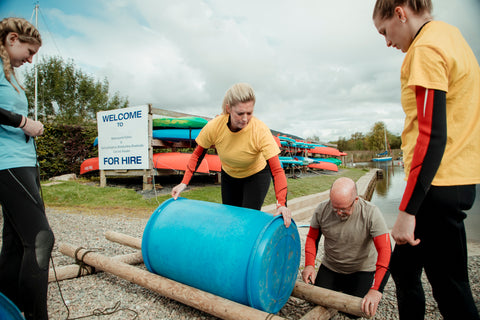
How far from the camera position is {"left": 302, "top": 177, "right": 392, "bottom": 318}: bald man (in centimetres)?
217

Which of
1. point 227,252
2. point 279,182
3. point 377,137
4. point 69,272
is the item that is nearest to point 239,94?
point 279,182

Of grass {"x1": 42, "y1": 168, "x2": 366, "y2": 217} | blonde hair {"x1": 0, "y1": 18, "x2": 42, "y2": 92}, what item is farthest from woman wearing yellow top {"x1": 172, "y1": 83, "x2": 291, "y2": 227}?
grass {"x1": 42, "y1": 168, "x2": 366, "y2": 217}

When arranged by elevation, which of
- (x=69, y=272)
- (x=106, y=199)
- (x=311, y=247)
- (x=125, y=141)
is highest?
(x=125, y=141)

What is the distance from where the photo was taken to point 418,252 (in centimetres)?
143

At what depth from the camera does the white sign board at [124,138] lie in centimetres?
771

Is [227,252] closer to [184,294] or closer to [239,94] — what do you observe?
[184,294]

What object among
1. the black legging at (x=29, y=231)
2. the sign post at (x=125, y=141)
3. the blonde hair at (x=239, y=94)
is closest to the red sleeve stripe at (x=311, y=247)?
the blonde hair at (x=239, y=94)

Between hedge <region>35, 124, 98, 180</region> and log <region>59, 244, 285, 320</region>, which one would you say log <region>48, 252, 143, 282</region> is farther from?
hedge <region>35, 124, 98, 180</region>

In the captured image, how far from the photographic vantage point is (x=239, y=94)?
2.28m

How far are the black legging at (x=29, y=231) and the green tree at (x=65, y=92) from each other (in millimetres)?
21142

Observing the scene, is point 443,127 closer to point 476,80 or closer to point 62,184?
point 476,80

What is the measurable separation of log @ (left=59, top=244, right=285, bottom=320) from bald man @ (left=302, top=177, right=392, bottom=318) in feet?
2.55

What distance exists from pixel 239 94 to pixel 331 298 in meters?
1.62

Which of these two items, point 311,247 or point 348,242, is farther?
point 311,247
